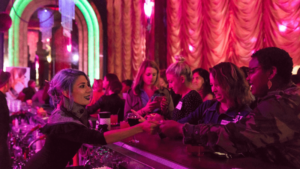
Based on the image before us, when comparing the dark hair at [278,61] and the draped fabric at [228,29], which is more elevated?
the draped fabric at [228,29]

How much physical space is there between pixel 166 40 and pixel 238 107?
212 inches

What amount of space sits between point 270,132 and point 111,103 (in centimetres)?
252

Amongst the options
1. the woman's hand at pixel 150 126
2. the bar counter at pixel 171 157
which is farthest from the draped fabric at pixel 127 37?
the woman's hand at pixel 150 126

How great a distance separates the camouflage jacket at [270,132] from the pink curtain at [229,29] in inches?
146

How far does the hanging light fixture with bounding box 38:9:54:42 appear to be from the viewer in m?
11.0

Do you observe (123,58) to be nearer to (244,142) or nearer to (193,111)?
(193,111)

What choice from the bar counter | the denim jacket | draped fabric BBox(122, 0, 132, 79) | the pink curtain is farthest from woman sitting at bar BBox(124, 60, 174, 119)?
draped fabric BBox(122, 0, 132, 79)

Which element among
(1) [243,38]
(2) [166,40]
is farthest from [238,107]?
(2) [166,40]

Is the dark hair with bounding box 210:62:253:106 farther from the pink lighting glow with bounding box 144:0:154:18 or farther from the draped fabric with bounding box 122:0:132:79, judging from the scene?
the draped fabric with bounding box 122:0:132:79

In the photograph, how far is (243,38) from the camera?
5.20 metres

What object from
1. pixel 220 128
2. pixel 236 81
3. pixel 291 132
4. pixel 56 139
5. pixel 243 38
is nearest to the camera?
pixel 291 132

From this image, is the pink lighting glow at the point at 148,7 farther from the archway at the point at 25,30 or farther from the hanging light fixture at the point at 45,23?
the hanging light fixture at the point at 45,23

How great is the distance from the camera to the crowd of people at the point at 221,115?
1.15m

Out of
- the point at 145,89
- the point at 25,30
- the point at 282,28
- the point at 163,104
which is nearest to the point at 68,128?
the point at 163,104
